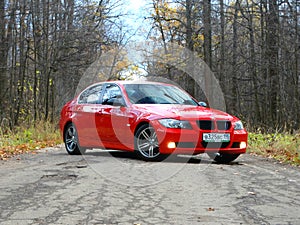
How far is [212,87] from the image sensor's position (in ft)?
79.0

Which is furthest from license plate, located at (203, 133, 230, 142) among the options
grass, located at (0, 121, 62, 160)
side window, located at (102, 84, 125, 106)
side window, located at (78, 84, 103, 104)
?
grass, located at (0, 121, 62, 160)

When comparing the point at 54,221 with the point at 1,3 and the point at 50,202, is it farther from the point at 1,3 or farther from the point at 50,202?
the point at 1,3

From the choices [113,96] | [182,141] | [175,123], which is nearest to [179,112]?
[175,123]

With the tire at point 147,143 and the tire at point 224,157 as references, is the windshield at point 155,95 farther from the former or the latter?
the tire at point 224,157

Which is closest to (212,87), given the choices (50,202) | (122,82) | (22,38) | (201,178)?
(22,38)

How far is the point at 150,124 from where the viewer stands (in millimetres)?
7867

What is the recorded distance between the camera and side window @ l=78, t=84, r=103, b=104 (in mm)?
9665

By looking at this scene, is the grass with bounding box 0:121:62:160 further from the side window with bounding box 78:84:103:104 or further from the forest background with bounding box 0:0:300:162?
the side window with bounding box 78:84:103:104

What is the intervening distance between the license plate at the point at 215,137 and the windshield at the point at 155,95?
128 cm

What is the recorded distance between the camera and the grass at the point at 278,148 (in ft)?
30.8

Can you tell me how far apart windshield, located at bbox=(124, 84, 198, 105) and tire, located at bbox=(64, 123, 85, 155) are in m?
1.60

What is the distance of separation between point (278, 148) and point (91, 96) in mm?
4502

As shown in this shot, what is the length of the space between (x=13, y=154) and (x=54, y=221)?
6946 millimetres

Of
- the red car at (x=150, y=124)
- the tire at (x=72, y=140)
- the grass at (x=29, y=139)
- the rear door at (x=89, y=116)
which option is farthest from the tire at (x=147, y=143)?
the grass at (x=29, y=139)
